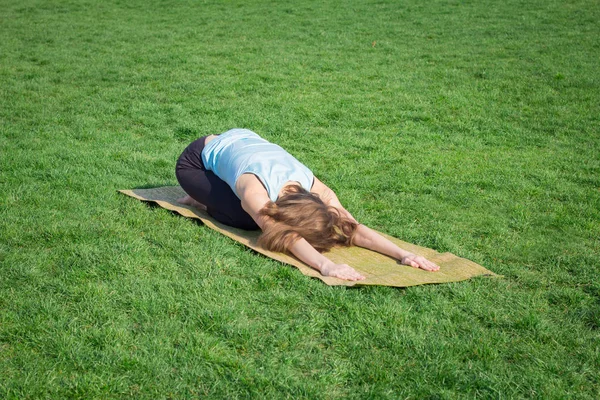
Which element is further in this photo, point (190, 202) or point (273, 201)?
point (190, 202)

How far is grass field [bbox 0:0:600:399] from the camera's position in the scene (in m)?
3.20

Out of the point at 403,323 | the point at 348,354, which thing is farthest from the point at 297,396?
the point at 403,323

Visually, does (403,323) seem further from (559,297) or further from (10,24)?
(10,24)

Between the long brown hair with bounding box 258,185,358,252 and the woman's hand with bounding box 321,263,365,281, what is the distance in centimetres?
30

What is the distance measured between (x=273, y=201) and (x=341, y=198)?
1.55 m

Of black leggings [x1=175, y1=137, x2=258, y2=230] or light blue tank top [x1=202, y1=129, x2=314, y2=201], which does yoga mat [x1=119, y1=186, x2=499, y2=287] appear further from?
light blue tank top [x1=202, y1=129, x2=314, y2=201]

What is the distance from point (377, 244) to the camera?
181 inches

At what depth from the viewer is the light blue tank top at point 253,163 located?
15.2 feet

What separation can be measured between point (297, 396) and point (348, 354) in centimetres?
47

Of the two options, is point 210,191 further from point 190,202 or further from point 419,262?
point 419,262

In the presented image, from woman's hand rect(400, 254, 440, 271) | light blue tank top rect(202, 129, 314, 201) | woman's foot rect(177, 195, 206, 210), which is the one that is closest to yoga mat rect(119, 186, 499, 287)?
woman's hand rect(400, 254, 440, 271)

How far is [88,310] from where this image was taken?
3639mm

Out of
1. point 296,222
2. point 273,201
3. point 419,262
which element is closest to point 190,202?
point 273,201

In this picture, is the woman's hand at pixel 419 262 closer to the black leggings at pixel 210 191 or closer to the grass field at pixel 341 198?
the grass field at pixel 341 198
